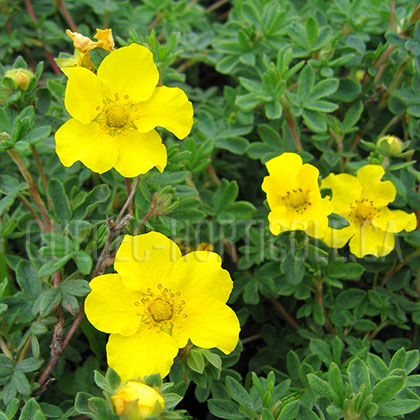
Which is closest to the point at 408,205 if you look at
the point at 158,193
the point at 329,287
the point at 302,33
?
the point at 329,287

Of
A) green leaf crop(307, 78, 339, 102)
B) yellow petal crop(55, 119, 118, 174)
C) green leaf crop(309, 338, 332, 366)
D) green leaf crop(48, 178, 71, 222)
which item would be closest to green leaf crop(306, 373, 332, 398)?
green leaf crop(309, 338, 332, 366)

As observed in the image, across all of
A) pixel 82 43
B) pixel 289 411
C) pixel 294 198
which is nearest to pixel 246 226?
pixel 294 198

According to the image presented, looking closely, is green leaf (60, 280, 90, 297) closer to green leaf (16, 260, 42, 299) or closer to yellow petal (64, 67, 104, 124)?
green leaf (16, 260, 42, 299)

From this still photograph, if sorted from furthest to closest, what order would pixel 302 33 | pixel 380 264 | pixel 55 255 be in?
1. pixel 302 33
2. pixel 380 264
3. pixel 55 255

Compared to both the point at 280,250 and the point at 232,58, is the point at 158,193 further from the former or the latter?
the point at 232,58

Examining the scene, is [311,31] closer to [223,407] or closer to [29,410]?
[223,407]

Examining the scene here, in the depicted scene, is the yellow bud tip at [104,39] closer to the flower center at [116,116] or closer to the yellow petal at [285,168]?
the flower center at [116,116]
